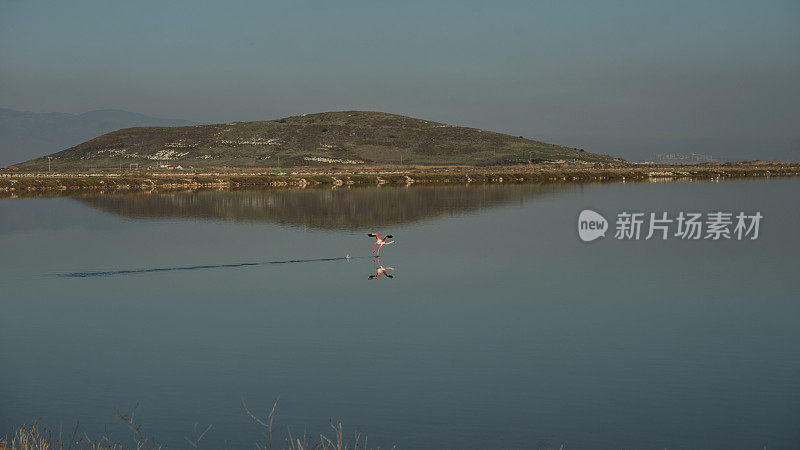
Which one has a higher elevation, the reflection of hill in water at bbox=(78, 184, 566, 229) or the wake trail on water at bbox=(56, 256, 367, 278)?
the wake trail on water at bbox=(56, 256, 367, 278)

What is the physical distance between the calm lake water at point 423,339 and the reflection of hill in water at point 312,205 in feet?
32.8

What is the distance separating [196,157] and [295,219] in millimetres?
133432

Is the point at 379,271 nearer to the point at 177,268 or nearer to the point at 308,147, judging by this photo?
the point at 177,268

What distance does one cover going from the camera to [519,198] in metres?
60.6

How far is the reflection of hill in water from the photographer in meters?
43.6

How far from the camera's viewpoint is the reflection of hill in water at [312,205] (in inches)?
1716

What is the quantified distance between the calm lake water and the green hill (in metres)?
131

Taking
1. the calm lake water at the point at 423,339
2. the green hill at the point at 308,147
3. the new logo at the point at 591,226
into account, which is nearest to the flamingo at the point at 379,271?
the calm lake water at the point at 423,339

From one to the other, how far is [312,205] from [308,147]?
124 metres

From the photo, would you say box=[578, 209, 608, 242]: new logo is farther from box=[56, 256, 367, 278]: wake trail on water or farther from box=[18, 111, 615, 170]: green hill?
box=[18, 111, 615, 170]: green hill

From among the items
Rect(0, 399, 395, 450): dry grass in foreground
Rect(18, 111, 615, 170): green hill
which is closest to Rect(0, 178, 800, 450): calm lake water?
Rect(0, 399, 395, 450): dry grass in foreground

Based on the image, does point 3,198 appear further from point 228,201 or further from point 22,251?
point 22,251

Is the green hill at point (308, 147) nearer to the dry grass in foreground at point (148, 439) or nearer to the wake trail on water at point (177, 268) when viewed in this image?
the wake trail on water at point (177, 268)

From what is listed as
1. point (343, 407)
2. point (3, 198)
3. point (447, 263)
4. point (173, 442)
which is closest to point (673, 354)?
point (343, 407)
